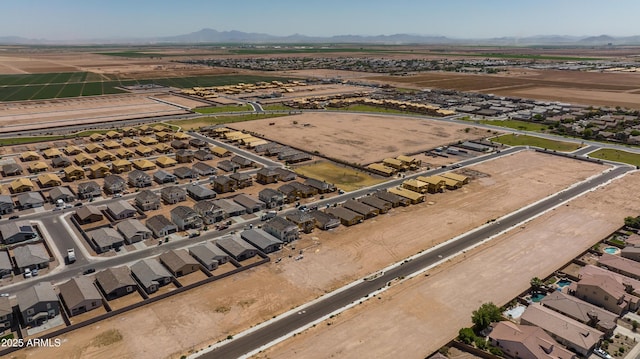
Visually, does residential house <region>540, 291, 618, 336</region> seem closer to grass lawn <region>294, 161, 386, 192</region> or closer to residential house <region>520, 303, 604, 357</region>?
residential house <region>520, 303, 604, 357</region>

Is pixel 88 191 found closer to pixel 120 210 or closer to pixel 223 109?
pixel 120 210

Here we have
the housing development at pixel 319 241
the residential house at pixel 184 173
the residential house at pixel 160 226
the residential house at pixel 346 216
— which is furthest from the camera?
the residential house at pixel 184 173

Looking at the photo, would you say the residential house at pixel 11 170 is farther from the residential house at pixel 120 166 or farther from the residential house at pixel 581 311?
the residential house at pixel 581 311

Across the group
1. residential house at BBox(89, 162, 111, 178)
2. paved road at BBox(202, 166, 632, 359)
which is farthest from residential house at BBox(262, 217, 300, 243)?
residential house at BBox(89, 162, 111, 178)

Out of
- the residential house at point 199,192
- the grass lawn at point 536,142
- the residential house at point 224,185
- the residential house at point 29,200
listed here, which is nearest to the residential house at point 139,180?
the residential house at point 199,192

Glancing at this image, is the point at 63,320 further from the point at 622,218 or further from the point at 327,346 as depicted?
the point at 622,218

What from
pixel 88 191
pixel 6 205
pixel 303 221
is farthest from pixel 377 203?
pixel 6 205

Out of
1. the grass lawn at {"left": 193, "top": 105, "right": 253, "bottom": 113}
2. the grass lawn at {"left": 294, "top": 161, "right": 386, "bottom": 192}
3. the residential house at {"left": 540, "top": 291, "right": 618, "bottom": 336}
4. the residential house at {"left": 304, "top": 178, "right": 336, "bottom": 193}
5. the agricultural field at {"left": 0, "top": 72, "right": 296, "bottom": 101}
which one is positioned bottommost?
the residential house at {"left": 540, "top": 291, "right": 618, "bottom": 336}
